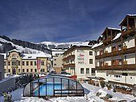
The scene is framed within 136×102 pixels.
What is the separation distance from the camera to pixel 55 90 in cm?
2645

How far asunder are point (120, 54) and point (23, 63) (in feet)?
177

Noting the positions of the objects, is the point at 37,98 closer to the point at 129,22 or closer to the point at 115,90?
the point at 115,90

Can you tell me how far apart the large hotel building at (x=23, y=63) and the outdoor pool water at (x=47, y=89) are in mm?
49382

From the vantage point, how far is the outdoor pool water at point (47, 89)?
25797mm

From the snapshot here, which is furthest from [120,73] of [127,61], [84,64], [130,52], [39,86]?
[84,64]

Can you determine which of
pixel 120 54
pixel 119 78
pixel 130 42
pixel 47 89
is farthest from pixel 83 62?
pixel 47 89

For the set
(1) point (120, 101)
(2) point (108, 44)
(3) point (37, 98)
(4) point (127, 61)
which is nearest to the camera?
(1) point (120, 101)

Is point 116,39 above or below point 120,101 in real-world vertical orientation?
above

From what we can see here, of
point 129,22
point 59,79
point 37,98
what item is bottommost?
point 37,98

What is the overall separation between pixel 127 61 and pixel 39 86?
15.3 metres

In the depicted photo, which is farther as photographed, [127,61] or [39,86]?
[127,61]

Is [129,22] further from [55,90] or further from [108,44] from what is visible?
[55,90]

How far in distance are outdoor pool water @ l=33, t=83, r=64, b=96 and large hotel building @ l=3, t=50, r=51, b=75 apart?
4938cm

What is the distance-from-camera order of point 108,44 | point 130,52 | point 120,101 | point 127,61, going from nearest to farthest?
1. point 120,101
2. point 130,52
3. point 127,61
4. point 108,44
